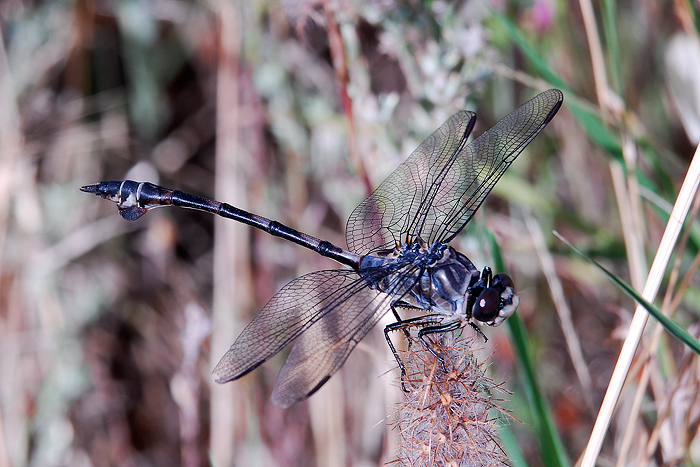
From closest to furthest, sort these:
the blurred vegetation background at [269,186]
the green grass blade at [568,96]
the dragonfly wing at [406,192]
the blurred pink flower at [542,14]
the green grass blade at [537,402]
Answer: the green grass blade at [537,402] < the green grass blade at [568,96] < the dragonfly wing at [406,192] < the blurred vegetation background at [269,186] < the blurred pink flower at [542,14]

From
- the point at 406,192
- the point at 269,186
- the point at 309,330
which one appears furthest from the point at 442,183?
the point at 269,186

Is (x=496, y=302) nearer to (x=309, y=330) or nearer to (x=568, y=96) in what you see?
(x=309, y=330)

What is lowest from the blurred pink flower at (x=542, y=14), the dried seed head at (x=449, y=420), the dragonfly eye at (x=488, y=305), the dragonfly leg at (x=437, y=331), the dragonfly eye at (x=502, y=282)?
the dried seed head at (x=449, y=420)

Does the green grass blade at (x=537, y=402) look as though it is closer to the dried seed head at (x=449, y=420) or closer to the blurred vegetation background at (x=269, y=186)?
the dried seed head at (x=449, y=420)

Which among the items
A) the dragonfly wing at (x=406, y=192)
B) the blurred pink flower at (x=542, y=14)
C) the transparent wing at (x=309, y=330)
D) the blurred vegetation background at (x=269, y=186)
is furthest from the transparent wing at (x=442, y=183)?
the blurred pink flower at (x=542, y=14)

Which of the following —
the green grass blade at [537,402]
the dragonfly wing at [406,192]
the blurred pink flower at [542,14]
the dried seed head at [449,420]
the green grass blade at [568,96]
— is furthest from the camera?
the blurred pink flower at [542,14]

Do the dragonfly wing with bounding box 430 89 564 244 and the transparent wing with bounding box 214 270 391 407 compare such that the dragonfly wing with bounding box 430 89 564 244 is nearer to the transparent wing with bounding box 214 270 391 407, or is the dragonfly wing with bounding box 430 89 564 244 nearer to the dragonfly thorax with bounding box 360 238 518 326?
the dragonfly thorax with bounding box 360 238 518 326

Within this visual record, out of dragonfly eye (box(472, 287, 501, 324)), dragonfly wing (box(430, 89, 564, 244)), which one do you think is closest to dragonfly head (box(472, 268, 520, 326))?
dragonfly eye (box(472, 287, 501, 324))

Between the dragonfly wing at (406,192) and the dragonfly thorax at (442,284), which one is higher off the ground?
the dragonfly wing at (406,192)
